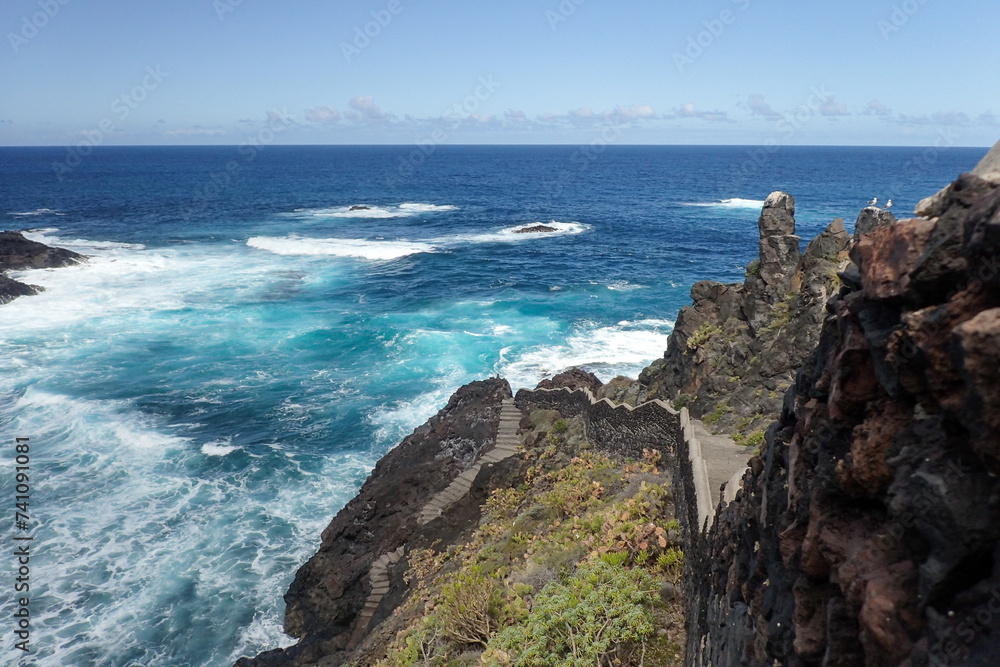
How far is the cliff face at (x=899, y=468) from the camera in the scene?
4.07 m

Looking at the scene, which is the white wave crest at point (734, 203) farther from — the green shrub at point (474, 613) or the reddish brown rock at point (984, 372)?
the reddish brown rock at point (984, 372)

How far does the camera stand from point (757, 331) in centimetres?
1902

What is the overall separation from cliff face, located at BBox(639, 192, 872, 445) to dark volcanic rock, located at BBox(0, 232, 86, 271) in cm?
5014

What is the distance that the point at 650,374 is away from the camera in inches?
910

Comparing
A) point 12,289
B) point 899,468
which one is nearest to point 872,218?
point 899,468

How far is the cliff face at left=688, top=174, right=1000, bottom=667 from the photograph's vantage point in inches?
160

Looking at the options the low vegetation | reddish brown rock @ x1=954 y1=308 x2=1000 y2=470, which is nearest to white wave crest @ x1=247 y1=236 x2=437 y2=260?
the low vegetation

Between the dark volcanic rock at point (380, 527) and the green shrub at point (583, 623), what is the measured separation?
20.8 ft

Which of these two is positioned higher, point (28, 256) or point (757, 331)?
point (757, 331)

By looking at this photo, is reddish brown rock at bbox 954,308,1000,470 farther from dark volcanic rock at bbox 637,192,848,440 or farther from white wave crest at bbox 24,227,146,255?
white wave crest at bbox 24,227,146,255

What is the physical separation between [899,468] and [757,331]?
14997 millimetres

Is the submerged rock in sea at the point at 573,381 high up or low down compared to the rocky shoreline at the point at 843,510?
down

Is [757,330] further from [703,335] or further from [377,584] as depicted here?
[377,584]

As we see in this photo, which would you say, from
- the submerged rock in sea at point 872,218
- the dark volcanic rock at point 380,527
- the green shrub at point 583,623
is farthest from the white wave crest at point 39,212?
the submerged rock in sea at point 872,218
